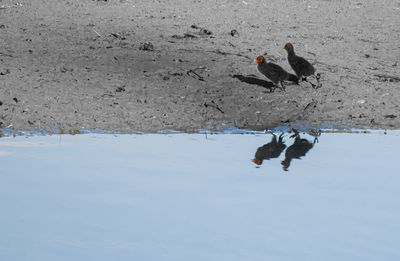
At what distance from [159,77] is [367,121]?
8.03 ft

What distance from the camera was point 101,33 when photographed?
9320mm

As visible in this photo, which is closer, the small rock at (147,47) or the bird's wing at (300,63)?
the bird's wing at (300,63)

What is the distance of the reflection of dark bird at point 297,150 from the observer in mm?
5246

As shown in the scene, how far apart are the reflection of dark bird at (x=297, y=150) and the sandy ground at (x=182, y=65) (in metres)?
0.79

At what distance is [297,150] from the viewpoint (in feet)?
18.8

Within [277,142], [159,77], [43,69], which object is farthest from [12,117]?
[277,142]

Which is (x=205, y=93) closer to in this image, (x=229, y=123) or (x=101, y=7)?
(x=229, y=123)

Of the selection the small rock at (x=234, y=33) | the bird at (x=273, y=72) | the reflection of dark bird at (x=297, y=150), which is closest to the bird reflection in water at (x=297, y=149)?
the reflection of dark bird at (x=297, y=150)

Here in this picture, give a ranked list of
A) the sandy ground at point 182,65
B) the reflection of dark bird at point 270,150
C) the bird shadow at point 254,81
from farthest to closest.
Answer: the bird shadow at point 254,81
the sandy ground at point 182,65
the reflection of dark bird at point 270,150

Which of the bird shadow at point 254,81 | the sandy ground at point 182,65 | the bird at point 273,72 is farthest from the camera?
the bird shadow at point 254,81

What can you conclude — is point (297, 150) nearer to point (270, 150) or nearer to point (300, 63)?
point (270, 150)

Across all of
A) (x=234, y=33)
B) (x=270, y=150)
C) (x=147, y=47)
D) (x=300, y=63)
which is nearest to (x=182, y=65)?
(x=147, y=47)

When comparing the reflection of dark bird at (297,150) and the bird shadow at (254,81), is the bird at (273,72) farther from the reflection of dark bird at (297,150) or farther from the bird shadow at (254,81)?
the reflection of dark bird at (297,150)

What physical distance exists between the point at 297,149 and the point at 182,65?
114 inches
